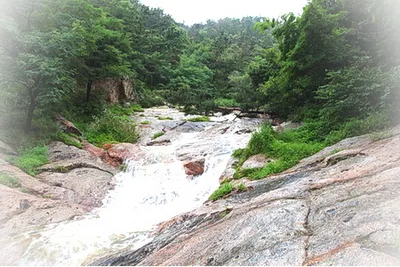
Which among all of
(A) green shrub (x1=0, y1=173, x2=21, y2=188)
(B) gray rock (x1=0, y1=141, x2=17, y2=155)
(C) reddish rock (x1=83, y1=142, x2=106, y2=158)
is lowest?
(A) green shrub (x1=0, y1=173, x2=21, y2=188)

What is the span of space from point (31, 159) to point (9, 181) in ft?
6.19

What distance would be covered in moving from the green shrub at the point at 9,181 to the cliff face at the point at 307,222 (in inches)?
177

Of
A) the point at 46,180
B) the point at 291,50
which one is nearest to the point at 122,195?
the point at 46,180

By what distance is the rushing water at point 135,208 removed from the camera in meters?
6.20

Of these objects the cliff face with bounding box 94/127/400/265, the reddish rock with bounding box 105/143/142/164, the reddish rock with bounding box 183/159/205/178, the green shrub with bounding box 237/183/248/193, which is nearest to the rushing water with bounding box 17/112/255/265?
the reddish rock with bounding box 183/159/205/178

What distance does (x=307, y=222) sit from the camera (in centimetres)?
410

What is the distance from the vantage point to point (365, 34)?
34.9ft

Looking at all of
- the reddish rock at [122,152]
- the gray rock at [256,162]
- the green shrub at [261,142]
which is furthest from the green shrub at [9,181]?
the green shrub at [261,142]

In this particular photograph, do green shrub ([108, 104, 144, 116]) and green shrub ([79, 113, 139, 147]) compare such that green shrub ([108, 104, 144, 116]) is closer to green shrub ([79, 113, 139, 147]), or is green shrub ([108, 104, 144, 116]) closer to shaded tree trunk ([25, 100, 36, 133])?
green shrub ([79, 113, 139, 147])

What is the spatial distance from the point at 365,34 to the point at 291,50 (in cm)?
266

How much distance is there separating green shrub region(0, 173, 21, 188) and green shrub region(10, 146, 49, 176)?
3.42 feet

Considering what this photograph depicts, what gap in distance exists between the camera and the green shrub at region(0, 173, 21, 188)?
819cm

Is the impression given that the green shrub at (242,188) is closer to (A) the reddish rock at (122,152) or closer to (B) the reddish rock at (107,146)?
(A) the reddish rock at (122,152)

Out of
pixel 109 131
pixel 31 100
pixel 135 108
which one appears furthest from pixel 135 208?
pixel 135 108
